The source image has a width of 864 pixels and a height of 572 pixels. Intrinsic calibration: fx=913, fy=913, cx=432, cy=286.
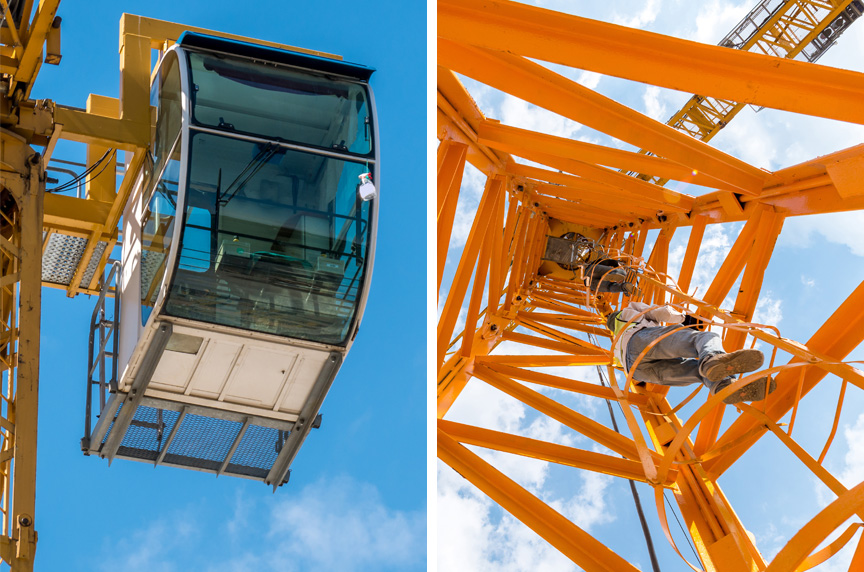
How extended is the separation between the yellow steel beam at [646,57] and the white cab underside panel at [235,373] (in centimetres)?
560

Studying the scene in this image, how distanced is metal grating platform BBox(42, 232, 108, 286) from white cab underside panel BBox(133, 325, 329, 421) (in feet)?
12.6

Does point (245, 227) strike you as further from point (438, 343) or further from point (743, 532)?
point (743, 532)

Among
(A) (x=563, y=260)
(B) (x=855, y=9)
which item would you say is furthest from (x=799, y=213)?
(B) (x=855, y=9)

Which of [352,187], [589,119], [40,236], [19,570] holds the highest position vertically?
[589,119]

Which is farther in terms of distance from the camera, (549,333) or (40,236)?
(549,333)

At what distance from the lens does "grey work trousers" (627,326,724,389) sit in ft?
27.2

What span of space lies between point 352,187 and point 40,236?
13.2 ft

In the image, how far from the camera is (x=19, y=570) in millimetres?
10438

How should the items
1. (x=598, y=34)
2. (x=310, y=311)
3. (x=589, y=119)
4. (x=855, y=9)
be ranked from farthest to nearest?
(x=855, y=9) < (x=310, y=311) < (x=589, y=119) < (x=598, y=34)

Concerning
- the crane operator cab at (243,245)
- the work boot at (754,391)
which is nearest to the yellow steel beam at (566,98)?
the work boot at (754,391)

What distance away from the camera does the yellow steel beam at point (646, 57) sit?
6789 mm

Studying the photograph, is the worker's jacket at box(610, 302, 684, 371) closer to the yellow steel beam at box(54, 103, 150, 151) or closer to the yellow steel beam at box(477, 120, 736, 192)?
the yellow steel beam at box(477, 120, 736, 192)

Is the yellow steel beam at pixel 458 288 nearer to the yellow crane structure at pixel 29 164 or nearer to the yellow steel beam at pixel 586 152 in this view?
the yellow steel beam at pixel 586 152

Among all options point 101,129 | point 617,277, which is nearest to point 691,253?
point 617,277
